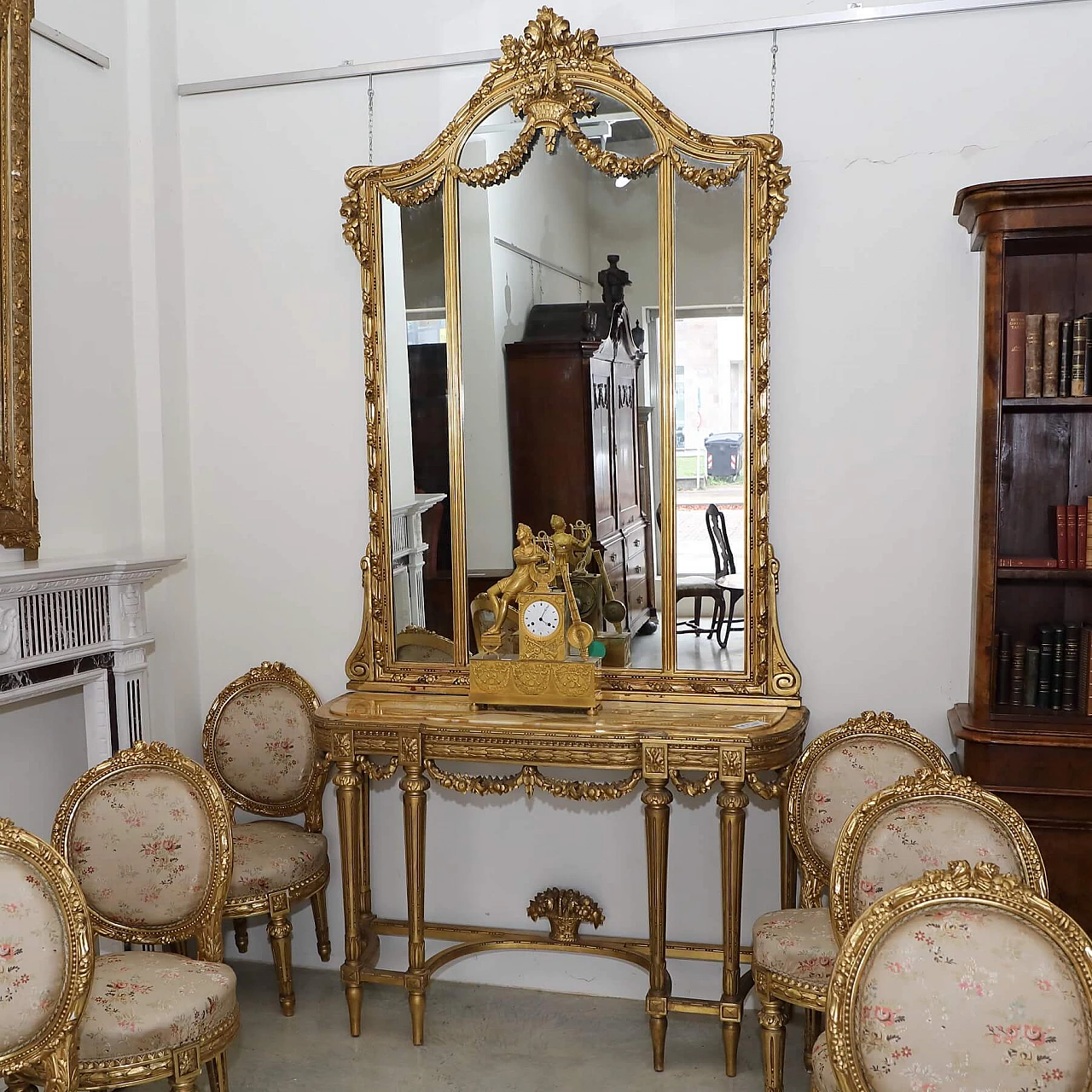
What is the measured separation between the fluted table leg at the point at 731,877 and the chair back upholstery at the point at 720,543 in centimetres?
59

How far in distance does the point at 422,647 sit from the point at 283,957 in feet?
3.42

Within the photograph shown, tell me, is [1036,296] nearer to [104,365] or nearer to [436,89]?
[436,89]

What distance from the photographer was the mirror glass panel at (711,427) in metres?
3.29

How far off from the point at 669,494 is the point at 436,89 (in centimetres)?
147

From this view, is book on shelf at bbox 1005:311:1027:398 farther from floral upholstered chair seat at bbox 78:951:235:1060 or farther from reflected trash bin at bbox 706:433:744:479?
floral upholstered chair seat at bbox 78:951:235:1060

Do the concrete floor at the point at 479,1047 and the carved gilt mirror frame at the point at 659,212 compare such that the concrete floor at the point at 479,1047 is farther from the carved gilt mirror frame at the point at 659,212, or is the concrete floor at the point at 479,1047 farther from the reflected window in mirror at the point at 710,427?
the reflected window in mirror at the point at 710,427

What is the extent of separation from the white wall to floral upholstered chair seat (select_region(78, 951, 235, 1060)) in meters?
1.20

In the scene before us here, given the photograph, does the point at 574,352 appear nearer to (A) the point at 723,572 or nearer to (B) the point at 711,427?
(B) the point at 711,427

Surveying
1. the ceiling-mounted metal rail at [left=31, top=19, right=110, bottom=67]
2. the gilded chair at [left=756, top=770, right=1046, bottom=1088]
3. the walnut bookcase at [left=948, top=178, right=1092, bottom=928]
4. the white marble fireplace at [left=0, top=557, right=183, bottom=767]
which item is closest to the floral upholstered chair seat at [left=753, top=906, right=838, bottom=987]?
the gilded chair at [left=756, top=770, right=1046, bottom=1088]

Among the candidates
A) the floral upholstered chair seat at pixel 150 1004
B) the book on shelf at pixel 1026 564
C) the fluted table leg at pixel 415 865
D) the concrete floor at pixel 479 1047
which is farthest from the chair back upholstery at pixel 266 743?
the book on shelf at pixel 1026 564

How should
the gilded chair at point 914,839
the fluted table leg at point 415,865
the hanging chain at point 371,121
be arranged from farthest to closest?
1. the hanging chain at point 371,121
2. the fluted table leg at point 415,865
3. the gilded chair at point 914,839

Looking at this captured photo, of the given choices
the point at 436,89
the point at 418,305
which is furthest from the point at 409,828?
the point at 436,89

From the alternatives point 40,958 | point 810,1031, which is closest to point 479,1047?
point 810,1031

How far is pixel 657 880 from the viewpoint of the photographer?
311cm
